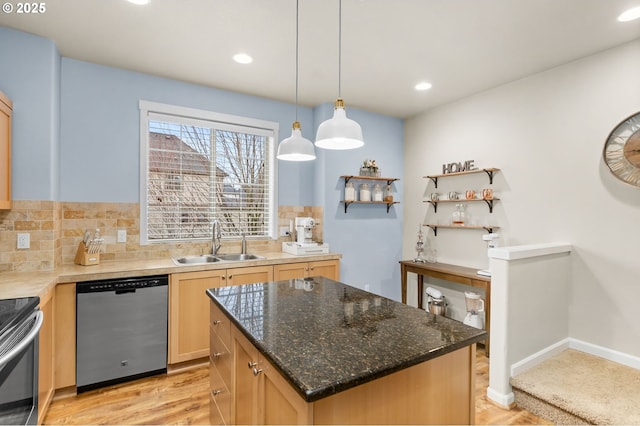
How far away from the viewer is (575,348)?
2.84m

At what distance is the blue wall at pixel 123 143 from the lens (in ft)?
8.11

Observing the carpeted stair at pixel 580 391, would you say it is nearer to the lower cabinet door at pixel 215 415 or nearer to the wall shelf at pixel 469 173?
the wall shelf at pixel 469 173

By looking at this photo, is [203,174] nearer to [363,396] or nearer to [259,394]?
[259,394]

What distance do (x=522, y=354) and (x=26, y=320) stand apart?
130 inches

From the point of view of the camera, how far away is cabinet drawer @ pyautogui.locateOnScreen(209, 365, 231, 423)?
5.39 ft

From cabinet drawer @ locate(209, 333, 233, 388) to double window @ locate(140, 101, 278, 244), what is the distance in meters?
1.71

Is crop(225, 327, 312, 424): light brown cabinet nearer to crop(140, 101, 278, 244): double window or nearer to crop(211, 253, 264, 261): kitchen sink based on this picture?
crop(211, 253, 264, 261): kitchen sink

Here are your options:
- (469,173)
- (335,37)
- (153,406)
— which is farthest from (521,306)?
(153,406)

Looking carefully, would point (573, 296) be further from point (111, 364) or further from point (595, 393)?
point (111, 364)

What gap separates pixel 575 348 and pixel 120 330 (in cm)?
392

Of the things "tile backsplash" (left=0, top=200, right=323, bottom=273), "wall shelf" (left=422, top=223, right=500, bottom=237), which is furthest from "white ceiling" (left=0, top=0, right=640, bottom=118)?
"wall shelf" (left=422, top=223, right=500, bottom=237)

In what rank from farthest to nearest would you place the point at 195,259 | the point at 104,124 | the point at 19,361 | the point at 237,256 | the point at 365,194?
1. the point at 365,194
2. the point at 237,256
3. the point at 195,259
4. the point at 104,124
5. the point at 19,361

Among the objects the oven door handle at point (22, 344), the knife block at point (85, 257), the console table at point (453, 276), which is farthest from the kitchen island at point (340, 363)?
the console table at point (453, 276)

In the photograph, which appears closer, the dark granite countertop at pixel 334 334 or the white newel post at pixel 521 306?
the dark granite countertop at pixel 334 334
